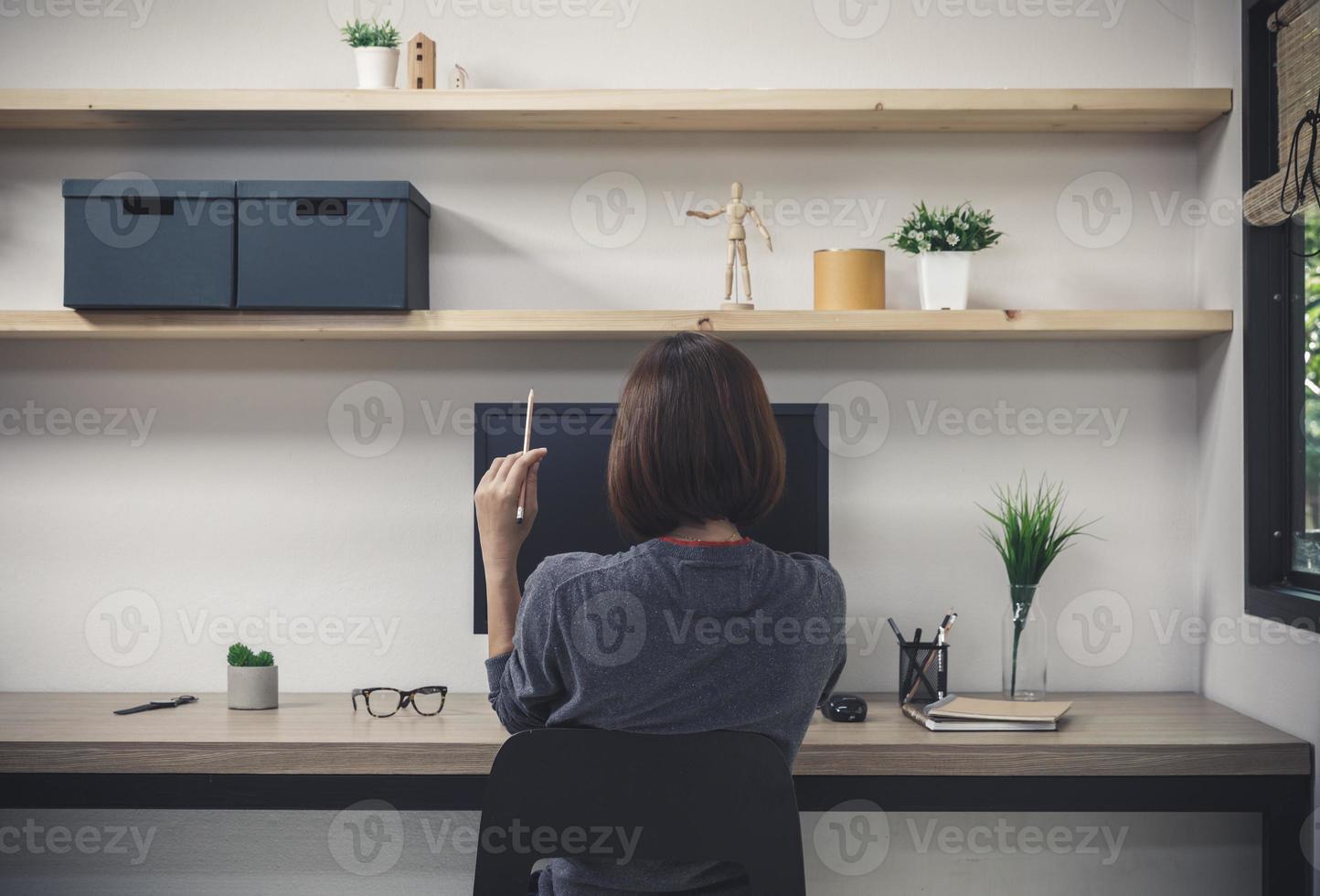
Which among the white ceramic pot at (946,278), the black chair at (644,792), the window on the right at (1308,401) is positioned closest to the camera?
the black chair at (644,792)

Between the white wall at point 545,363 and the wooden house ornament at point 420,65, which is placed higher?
the wooden house ornament at point 420,65

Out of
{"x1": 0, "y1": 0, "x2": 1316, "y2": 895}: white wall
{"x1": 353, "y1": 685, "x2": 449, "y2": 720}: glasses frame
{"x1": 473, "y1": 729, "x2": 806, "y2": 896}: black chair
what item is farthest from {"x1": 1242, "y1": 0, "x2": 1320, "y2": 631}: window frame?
{"x1": 353, "y1": 685, "x2": 449, "y2": 720}: glasses frame

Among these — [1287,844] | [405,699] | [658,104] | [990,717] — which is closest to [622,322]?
[658,104]

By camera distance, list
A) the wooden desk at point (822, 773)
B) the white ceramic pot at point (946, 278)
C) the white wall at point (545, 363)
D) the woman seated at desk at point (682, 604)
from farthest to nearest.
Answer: the white wall at point (545, 363) < the white ceramic pot at point (946, 278) < the wooden desk at point (822, 773) < the woman seated at desk at point (682, 604)

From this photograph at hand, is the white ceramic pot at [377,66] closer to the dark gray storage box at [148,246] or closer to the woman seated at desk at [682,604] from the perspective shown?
the dark gray storage box at [148,246]

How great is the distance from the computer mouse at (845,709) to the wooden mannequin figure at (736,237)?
0.77 m

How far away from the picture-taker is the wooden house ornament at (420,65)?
2.17 metres

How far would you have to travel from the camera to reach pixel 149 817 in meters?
2.30

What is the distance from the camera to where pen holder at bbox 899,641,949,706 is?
83.4 inches

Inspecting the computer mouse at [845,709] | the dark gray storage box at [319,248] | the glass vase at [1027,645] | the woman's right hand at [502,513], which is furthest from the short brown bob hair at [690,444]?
the glass vase at [1027,645]

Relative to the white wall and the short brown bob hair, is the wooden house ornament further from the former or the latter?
the short brown bob hair

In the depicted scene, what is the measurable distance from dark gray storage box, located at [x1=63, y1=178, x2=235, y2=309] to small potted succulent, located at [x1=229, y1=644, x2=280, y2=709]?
0.67 meters

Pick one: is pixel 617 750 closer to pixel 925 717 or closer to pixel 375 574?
pixel 925 717

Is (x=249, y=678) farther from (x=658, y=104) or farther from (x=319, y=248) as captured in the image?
(x=658, y=104)
